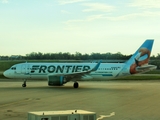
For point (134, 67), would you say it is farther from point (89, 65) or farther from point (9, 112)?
point (9, 112)

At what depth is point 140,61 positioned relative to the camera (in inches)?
1638

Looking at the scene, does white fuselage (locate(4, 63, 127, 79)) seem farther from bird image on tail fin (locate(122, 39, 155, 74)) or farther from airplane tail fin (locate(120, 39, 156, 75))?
bird image on tail fin (locate(122, 39, 155, 74))

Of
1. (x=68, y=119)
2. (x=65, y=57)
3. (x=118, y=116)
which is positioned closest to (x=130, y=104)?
(x=118, y=116)

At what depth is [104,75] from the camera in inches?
1646

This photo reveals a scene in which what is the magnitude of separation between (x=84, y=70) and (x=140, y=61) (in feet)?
23.4

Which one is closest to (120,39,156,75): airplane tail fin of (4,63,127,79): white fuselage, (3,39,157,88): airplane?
(3,39,157,88): airplane

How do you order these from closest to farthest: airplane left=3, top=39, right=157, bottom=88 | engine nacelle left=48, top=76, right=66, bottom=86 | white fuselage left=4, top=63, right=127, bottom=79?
engine nacelle left=48, top=76, right=66, bottom=86, airplane left=3, top=39, right=157, bottom=88, white fuselage left=4, top=63, right=127, bottom=79

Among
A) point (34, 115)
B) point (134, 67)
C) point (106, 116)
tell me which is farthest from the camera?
point (134, 67)

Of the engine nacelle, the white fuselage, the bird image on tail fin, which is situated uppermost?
the bird image on tail fin

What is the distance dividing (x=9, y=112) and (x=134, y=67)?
22677mm

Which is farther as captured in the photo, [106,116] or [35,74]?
[35,74]

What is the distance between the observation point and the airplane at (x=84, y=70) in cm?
4109

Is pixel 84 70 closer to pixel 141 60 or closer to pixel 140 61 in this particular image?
pixel 140 61

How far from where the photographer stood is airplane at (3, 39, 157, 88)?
4109cm
